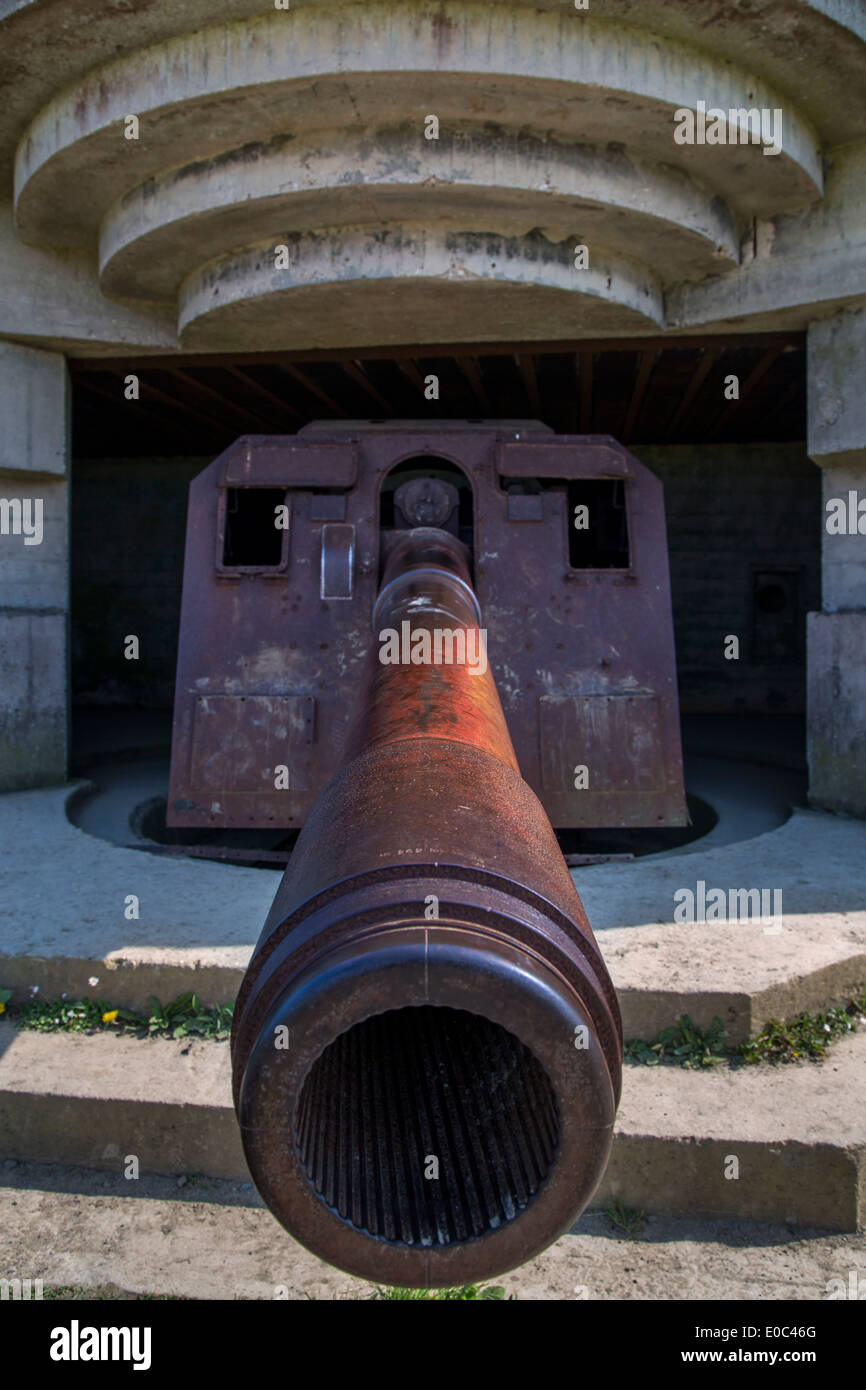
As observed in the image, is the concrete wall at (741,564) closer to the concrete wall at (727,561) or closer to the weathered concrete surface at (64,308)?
the concrete wall at (727,561)

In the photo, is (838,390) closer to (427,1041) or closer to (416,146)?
(416,146)

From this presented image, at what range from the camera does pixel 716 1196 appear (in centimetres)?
234

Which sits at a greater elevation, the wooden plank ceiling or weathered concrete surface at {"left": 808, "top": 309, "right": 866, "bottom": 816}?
the wooden plank ceiling

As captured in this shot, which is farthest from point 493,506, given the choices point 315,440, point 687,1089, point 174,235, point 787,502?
point 787,502

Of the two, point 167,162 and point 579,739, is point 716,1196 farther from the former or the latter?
point 167,162

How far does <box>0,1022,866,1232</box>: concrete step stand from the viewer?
7.55ft

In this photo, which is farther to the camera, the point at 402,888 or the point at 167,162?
the point at 167,162

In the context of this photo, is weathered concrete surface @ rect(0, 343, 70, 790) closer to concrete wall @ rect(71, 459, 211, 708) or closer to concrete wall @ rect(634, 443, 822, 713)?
concrete wall @ rect(71, 459, 211, 708)

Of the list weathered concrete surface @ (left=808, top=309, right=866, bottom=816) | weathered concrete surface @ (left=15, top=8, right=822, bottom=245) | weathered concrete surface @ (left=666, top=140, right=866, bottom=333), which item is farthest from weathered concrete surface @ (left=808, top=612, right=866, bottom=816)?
weathered concrete surface @ (left=15, top=8, right=822, bottom=245)

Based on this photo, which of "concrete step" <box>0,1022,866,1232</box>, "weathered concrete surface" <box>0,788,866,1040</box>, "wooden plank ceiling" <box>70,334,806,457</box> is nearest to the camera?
"concrete step" <box>0,1022,866,1232</box>

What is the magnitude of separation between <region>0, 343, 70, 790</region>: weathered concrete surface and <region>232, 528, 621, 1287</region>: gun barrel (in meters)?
4.95

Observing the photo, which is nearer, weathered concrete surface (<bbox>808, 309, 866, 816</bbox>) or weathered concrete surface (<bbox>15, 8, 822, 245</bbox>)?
weathered concrete surface (<bbox>15, 8, 822, 245</bbox>)
